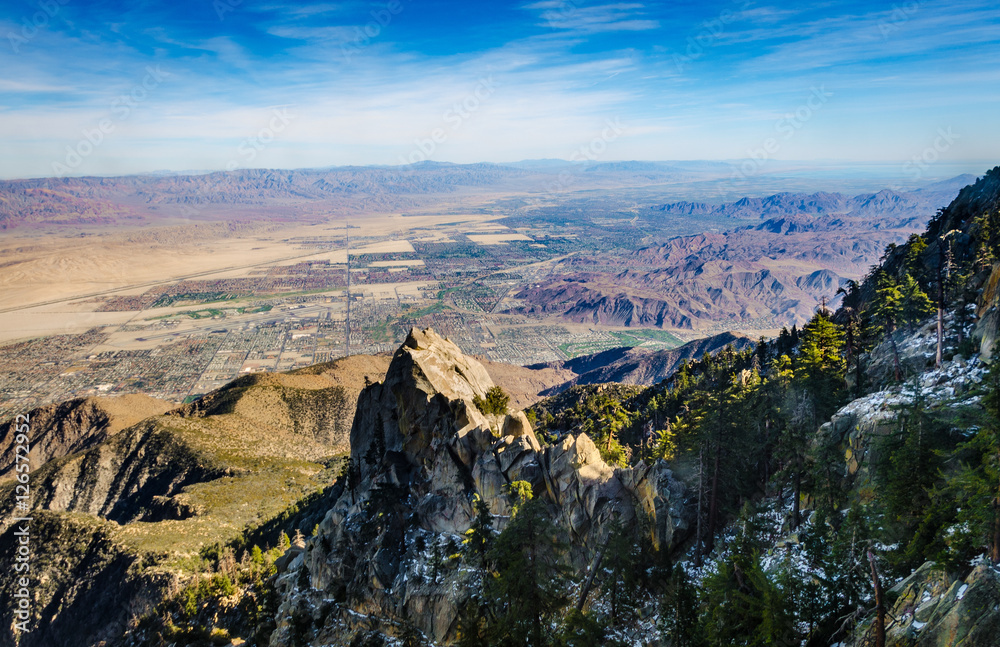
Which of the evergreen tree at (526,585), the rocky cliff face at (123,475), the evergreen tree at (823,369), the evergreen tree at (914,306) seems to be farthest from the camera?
the rocky cliff face at (123,475)

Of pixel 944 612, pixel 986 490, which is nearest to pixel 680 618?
pixel 944 612

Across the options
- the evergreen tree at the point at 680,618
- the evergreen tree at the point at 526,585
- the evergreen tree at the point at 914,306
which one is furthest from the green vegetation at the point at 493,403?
the evergreen tree at the point at 914,306

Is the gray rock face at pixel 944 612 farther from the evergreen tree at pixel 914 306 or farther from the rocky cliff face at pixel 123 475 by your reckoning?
the rocky cliff face at pixel 123 475

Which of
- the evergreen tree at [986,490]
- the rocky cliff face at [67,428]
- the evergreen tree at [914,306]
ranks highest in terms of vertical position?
the evergreen tree at [914,306]

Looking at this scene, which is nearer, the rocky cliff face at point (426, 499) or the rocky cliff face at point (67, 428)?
the rocky cliff face at point (426, 499)

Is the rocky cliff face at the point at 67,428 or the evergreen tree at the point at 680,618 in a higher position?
the evergreen tree at the point at 680,618

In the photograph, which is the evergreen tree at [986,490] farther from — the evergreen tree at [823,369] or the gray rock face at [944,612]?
the evergreen tree at [823,369]

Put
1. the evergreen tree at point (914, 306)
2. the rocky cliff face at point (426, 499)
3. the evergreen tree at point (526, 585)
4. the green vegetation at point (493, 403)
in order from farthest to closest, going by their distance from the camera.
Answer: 1. the green vegetation at point (493, 403)
2. the evergreen tree at point (914, 306)
3. the rocky cliff face at point (426, 499)
4. the evergreen tree at point (526, 585)

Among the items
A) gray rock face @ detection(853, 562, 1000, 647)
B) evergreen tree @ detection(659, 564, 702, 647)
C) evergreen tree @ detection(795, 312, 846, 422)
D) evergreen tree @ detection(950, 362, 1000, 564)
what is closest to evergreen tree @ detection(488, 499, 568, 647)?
evergreen tree @ detection(659, 564, 702, 647)

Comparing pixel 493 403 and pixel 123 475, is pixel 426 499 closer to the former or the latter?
pixel 493 403
